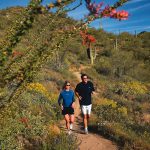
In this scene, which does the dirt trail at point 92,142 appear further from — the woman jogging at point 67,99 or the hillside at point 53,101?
the woman jogging at point 67,99

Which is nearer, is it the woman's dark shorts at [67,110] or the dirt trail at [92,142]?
the dirt trail at [92,142]

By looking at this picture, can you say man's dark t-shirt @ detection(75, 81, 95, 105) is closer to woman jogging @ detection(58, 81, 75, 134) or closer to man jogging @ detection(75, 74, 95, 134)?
man jogging @ detection(75, 74, 95, 134)

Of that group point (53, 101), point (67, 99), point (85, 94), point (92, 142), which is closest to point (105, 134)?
point (92, 142)

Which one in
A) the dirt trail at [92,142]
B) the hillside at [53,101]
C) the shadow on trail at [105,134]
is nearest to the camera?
the hillside at [53,101]

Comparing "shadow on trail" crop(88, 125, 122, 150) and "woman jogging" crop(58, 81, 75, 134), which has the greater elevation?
"woman jogging" crop(58, 81, 75, 134)

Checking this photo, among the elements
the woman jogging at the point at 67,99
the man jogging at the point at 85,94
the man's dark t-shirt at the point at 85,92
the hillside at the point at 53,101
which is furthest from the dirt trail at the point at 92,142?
the man's dark t-shirt at the point at 85,92

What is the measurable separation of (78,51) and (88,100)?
3009 centimetres

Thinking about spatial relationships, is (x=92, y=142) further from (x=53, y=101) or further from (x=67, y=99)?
(x=53, y=101)

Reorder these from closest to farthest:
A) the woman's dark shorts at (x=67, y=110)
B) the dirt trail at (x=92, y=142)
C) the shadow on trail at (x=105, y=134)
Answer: the dirt trail at (x=92, y=142)
the shadow on trail at (x=105, y=134)
the woman's dark shorts at (x=67, y=110)

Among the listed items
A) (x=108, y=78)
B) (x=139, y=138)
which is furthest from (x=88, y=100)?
(x=108, y=78)

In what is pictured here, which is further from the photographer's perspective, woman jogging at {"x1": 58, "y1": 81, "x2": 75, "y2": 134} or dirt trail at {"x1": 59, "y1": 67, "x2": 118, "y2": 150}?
woman jogging at {"x1": 58, "y1": 81, "x2": 75, "y2": 134}

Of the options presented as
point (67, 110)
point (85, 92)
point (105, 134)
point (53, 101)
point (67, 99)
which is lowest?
point (105, 134)

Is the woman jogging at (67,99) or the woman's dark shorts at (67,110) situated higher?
the woman jogging at (67,99)

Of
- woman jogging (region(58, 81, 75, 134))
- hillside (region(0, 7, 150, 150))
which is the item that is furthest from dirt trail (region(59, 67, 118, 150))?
woman jogging (region(58, 81, 75, 134))
